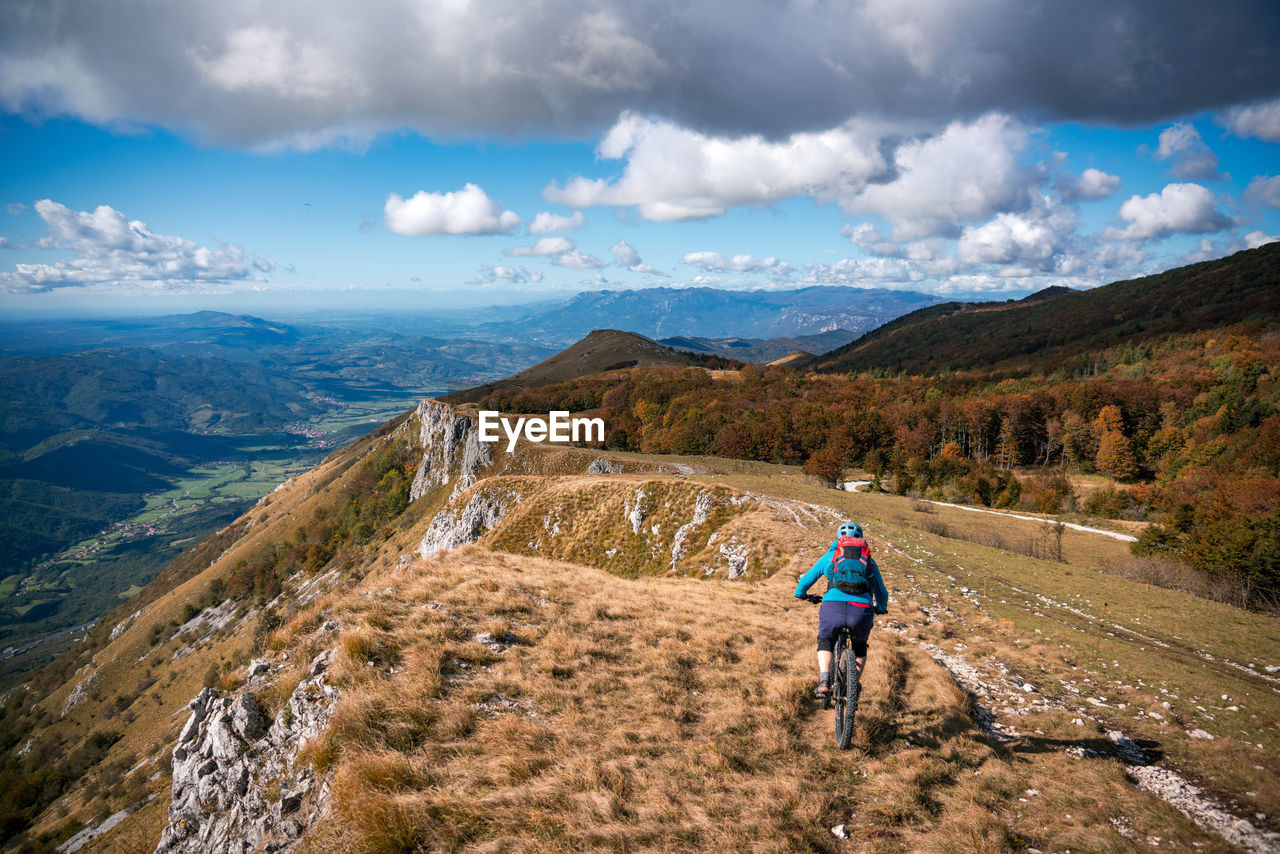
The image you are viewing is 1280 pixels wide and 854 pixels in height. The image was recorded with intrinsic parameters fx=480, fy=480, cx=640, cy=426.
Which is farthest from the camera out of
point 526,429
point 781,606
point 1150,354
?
point 1150,354

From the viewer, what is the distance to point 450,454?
85938 mm

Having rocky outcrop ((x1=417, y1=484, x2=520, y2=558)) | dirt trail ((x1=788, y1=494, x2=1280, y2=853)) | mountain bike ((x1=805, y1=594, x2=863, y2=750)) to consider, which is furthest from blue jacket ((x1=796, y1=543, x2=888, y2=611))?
rocky outcrop ((x1=417, y1=484, x2=520, y2=558))

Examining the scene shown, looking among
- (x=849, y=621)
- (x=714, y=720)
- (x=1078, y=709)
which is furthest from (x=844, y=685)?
(x=1078, y=709)

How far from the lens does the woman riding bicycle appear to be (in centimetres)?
858

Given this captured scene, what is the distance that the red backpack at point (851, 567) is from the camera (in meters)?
8.67

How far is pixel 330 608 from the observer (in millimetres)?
11453

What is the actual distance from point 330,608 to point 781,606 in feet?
44.4

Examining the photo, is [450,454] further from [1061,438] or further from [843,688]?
[1061,438]

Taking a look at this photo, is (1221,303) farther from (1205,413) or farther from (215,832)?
(215,832)

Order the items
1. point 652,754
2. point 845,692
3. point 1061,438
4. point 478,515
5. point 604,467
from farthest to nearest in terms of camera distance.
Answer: point 1061,438 < point 604,467 < point 478,515 < point 845,692 < point 652,754

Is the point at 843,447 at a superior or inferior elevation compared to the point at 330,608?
inferior

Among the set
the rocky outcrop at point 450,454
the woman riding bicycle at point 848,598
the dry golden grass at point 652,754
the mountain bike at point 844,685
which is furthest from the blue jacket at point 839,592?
the rocky outcrop at point 450,454

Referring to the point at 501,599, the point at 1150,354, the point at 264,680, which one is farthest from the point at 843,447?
the point at 1150,354

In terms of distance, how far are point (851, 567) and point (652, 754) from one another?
4.70 m
